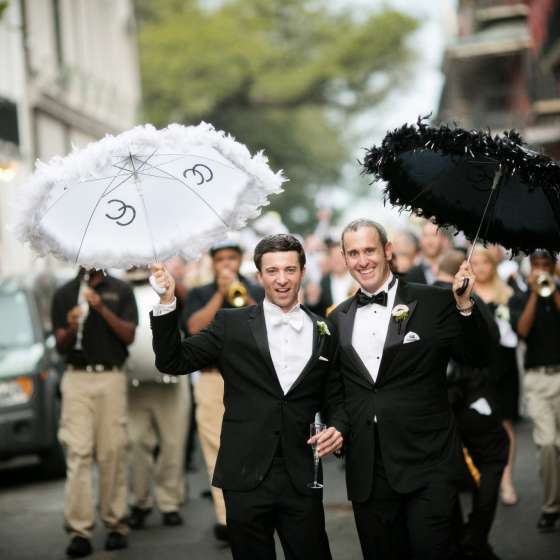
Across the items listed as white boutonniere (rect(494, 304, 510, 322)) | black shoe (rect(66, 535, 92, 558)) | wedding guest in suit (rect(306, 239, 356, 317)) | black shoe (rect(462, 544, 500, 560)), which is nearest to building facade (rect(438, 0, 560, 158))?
wedding guest in suit (rect(306, 239, 356, 317))

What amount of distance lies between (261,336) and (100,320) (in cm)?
361

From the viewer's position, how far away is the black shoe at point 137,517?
385 inches

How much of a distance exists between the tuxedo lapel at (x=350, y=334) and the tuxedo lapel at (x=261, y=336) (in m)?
0.40

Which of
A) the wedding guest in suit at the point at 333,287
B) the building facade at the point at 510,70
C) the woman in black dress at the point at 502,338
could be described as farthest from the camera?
the building facade at the point at 510,70

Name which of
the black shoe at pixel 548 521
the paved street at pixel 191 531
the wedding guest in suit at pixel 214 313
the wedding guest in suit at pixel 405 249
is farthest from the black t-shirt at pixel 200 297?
the black shoe at pixel 548 521

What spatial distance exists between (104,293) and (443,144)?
13.9 ft

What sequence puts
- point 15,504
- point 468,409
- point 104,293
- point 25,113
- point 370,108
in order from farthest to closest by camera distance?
point 370,108, point 25,113, point 15,504, point 104,293, point 468,409

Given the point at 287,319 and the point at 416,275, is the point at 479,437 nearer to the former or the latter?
the point at 416,275

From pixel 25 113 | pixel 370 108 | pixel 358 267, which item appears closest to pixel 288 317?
pixel 358 267

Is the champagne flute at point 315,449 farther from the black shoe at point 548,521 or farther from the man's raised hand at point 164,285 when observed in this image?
the black shoe at point 548,521

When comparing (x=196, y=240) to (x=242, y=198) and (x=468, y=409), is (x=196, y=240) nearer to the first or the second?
(x=242, y=198)

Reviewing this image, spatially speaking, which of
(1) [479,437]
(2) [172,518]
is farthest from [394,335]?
(2) [172,518]

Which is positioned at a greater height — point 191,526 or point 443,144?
point 443,144

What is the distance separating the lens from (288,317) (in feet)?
19.2
